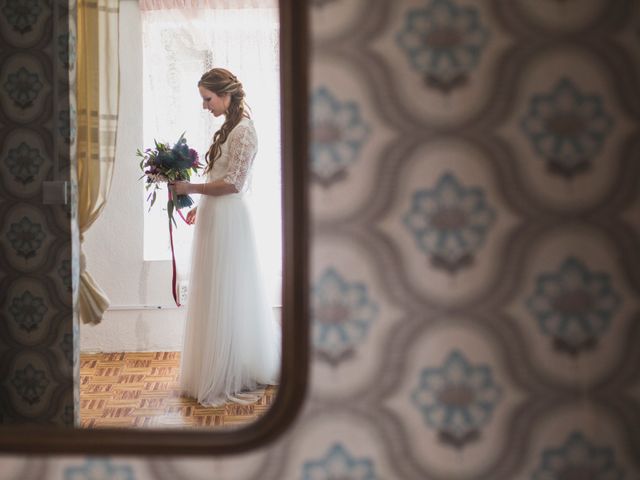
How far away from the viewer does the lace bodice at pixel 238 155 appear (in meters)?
2.44

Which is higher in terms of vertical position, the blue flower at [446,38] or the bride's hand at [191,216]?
the blue flower at [446,38]

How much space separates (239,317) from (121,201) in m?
0.78

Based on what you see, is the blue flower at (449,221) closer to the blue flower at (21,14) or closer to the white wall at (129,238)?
the blue flower at (21,14)

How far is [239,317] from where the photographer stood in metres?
2.55

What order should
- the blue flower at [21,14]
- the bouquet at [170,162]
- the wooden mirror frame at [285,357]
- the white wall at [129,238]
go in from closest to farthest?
the wooden mirror frame at [285,357] < the blue flower at [21,14] < the bouquet at [170,162] < the white wall at [129,238]

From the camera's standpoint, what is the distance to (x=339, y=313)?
0.85 meters

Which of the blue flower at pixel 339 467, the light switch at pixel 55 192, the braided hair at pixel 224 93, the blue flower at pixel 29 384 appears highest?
the braided hair at pixel 224 93

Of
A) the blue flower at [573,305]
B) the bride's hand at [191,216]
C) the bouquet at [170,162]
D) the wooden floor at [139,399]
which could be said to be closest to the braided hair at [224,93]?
the bouquet at [170,162]

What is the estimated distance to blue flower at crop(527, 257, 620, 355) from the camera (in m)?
0.85

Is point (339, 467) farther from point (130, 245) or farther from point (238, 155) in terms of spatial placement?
point (130, 245)

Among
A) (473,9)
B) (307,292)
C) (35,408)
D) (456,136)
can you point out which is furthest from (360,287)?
(35,408)

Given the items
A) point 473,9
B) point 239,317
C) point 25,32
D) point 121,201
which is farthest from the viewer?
point 121,201

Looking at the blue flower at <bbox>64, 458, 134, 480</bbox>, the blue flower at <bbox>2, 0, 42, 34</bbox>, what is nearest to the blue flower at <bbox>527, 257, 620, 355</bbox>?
the blue flower at <bbox>64, 458, 134, 480</bbox>

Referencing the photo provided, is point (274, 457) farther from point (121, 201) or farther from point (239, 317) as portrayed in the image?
point (121, 201)
